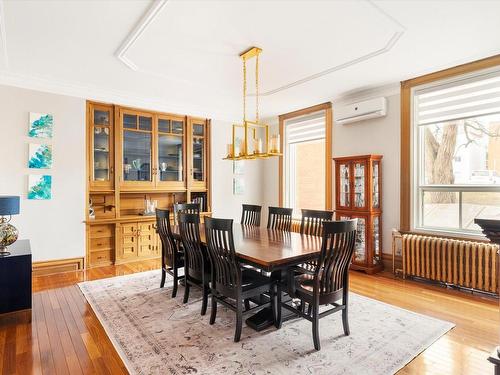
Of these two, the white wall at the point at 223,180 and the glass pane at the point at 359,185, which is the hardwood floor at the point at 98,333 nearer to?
the glass pane at the point at 359,185

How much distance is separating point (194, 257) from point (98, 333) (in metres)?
1.04

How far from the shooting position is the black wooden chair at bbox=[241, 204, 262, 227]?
14.0 feet

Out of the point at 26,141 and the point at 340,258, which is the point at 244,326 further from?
the point at 26,141

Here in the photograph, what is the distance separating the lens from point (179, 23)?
271 cm

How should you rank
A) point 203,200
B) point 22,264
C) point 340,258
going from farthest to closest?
point 203,200
point 22,264
point 340,258

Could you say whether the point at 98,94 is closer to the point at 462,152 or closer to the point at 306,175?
the point at 306,175

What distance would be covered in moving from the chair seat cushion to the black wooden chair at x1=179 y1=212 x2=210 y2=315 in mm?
414

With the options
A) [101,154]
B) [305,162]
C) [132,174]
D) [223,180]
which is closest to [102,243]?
[132,174]

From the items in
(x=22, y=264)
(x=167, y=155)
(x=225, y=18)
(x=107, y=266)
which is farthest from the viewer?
(x=167, y=155)

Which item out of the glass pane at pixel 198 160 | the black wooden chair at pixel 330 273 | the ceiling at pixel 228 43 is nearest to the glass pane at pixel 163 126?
the glass pane at pixel 198 160

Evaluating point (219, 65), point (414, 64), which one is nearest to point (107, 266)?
point (219, 65)

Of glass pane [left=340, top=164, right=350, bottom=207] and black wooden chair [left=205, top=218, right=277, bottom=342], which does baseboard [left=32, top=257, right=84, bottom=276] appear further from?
glass pane [left=340, top=164, right=350, bottom=207]

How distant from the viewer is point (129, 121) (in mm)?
4969

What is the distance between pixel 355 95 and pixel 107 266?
478 cm
